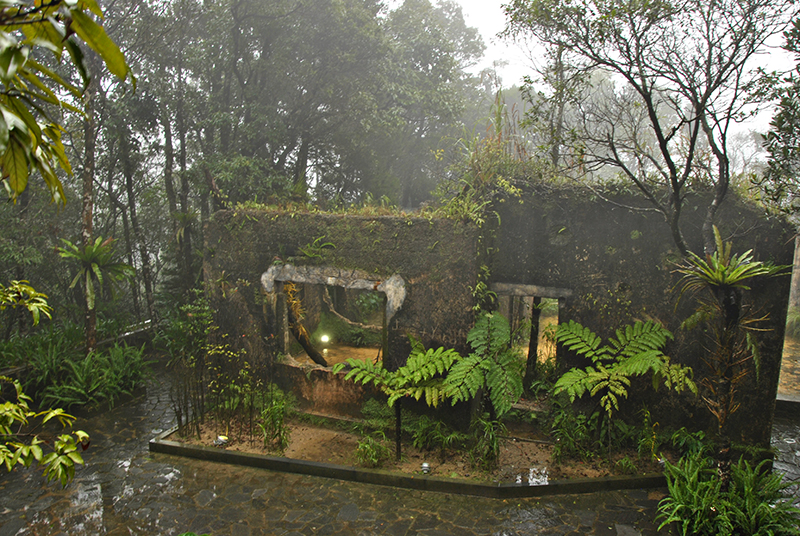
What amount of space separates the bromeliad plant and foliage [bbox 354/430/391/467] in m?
2.41

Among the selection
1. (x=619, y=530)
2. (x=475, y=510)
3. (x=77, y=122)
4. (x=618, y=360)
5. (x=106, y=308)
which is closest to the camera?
(x=619, y=530)

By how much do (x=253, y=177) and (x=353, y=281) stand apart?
21.4 ft

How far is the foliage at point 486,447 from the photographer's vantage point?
6219 mm

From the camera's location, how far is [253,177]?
12453 mm

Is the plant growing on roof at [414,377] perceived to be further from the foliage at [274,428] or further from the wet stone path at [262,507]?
the foliage at [274,428]

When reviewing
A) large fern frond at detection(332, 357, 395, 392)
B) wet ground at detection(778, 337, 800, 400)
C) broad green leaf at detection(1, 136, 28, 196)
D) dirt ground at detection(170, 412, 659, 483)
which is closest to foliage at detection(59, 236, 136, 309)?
dirt ground at detection(170, 412, 659, 483)

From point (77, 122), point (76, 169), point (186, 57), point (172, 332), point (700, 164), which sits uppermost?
point (186, 57)

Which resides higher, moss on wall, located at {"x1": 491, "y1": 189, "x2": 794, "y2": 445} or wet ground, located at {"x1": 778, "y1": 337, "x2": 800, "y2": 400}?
moss on wall, located at {"x1": 491, "y1": 189, "x2": 794, "y2": 445}

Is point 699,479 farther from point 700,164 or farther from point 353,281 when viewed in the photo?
point 353,281

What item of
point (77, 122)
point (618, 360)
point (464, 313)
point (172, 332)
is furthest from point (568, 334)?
point (77, 122)

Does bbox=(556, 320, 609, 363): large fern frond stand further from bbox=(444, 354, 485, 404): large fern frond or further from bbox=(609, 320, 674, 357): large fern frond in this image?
bbox=(444, 354, 485, 404): large fern frond

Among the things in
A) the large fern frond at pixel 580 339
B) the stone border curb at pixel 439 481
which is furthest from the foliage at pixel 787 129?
the stone border curb at pixel 439 481

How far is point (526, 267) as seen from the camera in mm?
7094

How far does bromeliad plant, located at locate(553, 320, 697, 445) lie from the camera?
5805mm
